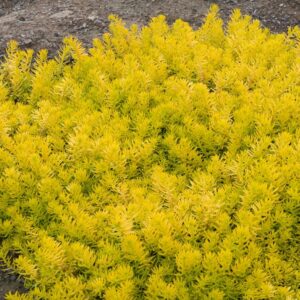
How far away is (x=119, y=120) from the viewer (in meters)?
3.23

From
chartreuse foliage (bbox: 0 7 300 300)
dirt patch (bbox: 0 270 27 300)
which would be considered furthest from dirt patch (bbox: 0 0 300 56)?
dirt patch (bbox: 0 270 27 300)

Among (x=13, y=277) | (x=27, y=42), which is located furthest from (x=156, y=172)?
(x=27, y=42)

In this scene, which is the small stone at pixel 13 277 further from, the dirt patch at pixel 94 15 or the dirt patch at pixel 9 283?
the dirt patch at pixel 94 15

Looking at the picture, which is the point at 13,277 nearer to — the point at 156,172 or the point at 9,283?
the point at 9,283

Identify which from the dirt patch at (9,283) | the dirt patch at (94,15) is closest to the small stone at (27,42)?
the dirt patch at (94,15)

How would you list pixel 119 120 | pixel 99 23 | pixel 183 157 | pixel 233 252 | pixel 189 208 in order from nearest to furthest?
1. pixel 233 252
2. pixel 189 208
3. pixel 183 157
4. pixel 119 120
5. pixel 99 23

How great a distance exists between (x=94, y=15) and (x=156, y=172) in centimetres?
263

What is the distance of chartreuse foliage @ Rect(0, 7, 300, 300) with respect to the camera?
91.8 inches

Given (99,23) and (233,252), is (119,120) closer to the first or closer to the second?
(233,252)

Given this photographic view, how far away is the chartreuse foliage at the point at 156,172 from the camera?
7.65ft

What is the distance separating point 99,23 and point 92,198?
2498 millimetres

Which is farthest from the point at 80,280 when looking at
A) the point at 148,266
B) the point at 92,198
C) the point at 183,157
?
the point at 183,157

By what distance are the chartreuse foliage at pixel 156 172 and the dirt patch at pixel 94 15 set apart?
65 cm

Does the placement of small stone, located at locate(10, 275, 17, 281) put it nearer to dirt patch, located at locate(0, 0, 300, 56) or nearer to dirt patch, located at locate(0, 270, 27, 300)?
dirt patch, located at locate(0, 270, 27, 300)
